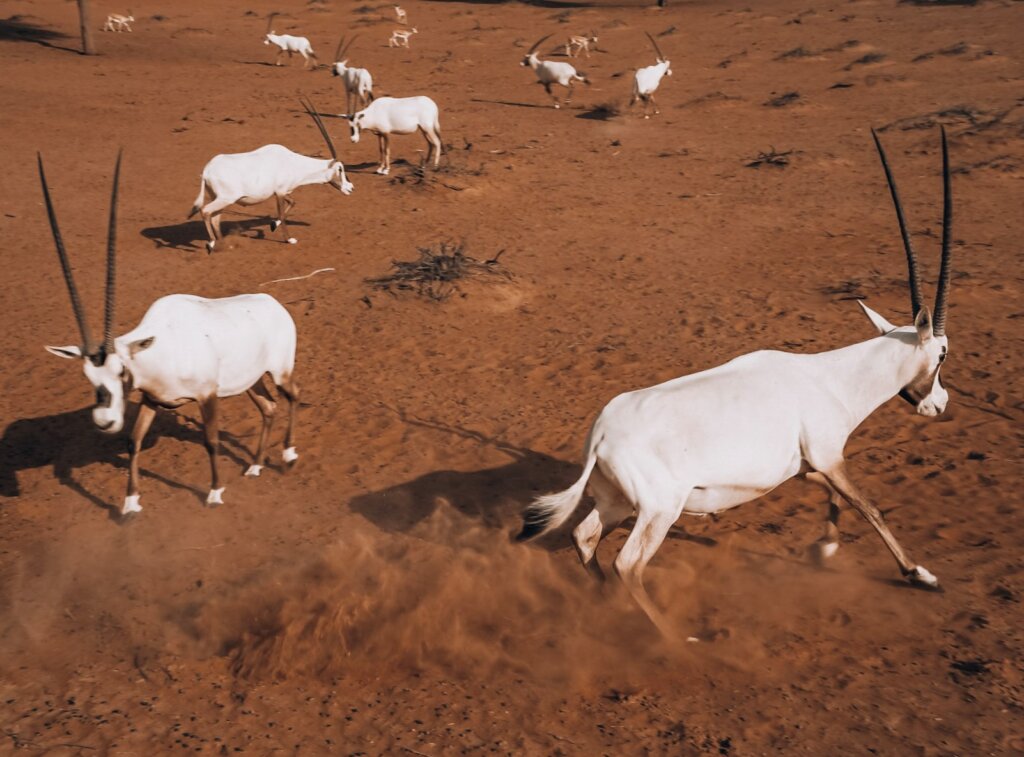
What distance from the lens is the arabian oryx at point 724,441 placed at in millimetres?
4891

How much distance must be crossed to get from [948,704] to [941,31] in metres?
26.4

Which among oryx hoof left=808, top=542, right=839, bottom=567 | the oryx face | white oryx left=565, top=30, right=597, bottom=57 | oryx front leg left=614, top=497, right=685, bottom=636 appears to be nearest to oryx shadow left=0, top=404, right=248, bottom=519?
the oryx face

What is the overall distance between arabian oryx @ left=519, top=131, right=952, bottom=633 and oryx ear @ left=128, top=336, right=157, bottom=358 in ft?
9.48

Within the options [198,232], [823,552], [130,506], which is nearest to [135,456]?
[130,506]

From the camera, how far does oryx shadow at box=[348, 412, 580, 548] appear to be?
21.2 feet

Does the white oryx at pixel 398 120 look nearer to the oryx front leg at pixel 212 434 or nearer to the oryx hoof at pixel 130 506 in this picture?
the oryx front leg at pixel 212 434

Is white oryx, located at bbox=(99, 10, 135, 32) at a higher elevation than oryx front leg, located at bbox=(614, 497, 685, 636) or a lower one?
lower

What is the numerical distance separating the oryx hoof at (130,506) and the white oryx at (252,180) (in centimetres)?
636

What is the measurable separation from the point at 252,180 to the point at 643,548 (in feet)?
30.6

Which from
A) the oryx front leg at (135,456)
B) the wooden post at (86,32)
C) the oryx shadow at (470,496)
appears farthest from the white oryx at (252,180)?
the wooden post at (86,32)

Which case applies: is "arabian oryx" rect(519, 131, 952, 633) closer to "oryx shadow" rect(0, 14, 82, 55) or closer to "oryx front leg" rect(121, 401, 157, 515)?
"oryx front leg" rect(121, 401, 157, 515)

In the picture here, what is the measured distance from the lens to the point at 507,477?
706 centimetres

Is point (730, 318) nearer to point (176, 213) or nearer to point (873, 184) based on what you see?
point (873, 184)

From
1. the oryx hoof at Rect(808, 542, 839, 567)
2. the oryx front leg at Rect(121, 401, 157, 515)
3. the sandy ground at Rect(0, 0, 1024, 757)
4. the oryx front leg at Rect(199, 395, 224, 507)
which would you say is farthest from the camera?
the oryx front leg at Rect(199, 395, 224, 507)
